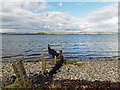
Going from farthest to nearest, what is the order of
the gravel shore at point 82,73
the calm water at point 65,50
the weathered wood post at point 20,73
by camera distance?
1. the calm water at point 65,50
2. the gravel shore at point 82,73
3. the weathered wood post at point 20,73

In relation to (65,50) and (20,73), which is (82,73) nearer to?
(20,73)

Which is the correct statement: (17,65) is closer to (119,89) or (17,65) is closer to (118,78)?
(119,89)

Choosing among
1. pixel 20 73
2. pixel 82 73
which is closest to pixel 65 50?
pixel 82 73

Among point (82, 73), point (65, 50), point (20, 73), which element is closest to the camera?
point (20, 73)

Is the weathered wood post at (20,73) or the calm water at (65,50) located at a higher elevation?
the weathered wood post at (20,73)

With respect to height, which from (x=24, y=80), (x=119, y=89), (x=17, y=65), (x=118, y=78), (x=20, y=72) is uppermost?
(x=17, y=65)

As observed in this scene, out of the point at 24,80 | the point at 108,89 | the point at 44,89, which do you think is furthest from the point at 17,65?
the point at 108,89

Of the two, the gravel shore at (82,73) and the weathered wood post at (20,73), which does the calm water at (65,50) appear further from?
the weathered wood post at (20,73)

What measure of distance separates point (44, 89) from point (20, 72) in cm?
184

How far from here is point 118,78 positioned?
39.3 ft

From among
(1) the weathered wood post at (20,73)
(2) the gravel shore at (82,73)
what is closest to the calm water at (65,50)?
(2) the gravel shore at (82,73)

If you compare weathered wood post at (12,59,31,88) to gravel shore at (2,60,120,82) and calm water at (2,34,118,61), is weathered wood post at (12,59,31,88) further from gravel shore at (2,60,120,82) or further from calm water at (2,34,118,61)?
calm water at (2,34,118,61)

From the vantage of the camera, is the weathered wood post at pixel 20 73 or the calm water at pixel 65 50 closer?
the weathered wood post at pixel 20 73

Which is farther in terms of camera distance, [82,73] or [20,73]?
[82,73]
